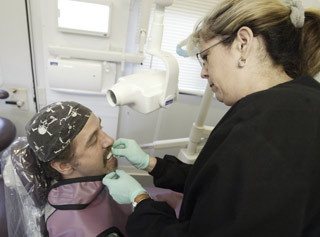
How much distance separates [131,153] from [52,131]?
353 mm

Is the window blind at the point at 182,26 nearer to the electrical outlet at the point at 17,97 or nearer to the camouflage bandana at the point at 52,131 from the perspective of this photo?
the electrical outlet at the point at 17,97

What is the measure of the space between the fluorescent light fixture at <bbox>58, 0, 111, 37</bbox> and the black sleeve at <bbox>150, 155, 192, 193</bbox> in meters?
0.92

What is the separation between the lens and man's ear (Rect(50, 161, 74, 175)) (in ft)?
3.75

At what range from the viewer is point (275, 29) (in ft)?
2.47

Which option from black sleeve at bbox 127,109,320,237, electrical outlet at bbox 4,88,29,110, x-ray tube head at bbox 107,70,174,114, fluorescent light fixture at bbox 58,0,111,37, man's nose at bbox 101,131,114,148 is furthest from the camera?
electrical outlet at bbox 4,88,29,110

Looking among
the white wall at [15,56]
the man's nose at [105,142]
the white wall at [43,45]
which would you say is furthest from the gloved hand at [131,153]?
the white wall at [15,56]

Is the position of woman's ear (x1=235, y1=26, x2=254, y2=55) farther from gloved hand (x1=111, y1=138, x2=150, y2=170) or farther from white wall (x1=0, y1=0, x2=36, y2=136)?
white wall (x1=0, y1=0, x2=36, y2=136)

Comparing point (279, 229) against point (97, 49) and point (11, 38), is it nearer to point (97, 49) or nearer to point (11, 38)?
point (97, 49)

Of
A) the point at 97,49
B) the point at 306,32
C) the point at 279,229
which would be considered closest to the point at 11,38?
the point at 97,49

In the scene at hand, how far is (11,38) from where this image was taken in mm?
1771

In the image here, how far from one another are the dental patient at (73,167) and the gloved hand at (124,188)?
0.42ft

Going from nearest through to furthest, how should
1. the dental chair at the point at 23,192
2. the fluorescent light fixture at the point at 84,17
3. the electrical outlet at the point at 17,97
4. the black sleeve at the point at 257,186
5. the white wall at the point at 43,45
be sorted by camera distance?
the black sleeve at the point at 257,186, the dental chair at the point at 23,192, the fluorescent light fixture at the point at 84,17, the white wall at the point at 43,45, the electrical outlet at the point at 17,97

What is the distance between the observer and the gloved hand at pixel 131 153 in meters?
1.21

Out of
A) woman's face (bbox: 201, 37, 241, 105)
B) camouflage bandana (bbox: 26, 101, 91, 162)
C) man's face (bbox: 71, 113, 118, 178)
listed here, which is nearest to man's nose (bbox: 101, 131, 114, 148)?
man's face (bbox: 71, 113, 118, 178)
